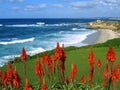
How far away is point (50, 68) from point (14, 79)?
1678 mm

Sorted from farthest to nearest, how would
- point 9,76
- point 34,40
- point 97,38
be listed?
point 34,40, point 97,38, point 9,76

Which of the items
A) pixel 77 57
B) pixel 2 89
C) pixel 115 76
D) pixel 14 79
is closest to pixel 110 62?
pixel 115 76

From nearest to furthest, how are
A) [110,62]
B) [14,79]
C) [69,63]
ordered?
[14,79]
[110,62]
[69,63]

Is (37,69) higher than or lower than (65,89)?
higher

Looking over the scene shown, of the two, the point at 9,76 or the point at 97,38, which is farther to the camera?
the point at 97,38

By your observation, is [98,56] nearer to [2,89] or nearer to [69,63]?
[69,63]

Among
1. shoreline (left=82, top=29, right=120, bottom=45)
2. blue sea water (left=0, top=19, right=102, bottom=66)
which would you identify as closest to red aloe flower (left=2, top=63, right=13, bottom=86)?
blue sea water (left=0, top=19, right=102, bottom=66)

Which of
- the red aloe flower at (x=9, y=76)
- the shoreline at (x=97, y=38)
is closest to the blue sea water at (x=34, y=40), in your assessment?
the shoreline at (x=97, y=38)

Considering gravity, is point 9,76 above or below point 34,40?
above

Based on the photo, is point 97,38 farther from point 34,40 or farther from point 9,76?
point 9,76

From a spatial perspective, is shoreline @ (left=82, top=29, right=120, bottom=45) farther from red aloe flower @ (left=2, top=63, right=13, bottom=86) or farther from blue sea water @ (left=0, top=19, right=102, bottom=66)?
red aloe flower @ (left=2, top=63, right=13, bottom=86)

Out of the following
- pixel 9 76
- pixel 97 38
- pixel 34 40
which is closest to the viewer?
pixel 9 76

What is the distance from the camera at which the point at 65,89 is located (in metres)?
7.98

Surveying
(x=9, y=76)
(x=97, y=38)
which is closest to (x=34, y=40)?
(x=97, y=38)
